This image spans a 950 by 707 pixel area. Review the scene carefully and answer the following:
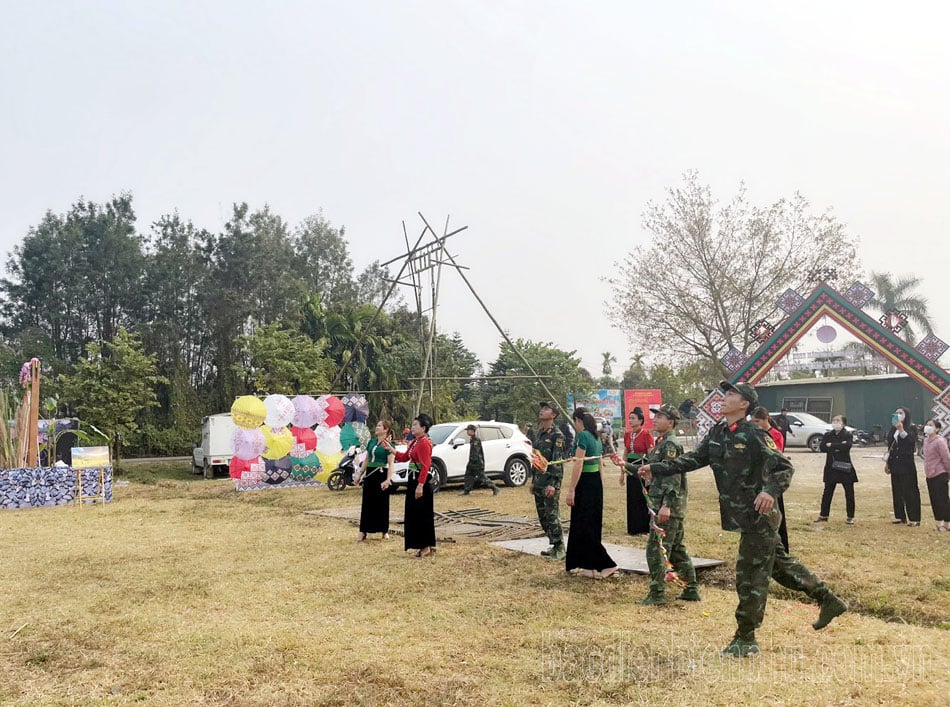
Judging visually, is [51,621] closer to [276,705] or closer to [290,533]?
[276,705]

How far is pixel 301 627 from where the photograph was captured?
545cm

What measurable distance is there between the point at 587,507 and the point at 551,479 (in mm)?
943

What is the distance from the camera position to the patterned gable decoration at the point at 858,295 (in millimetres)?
14086

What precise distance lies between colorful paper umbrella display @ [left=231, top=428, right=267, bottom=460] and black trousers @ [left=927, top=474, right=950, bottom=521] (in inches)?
492

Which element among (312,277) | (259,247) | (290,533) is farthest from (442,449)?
(312,277)

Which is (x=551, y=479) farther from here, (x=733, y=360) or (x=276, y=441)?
(x=276, y=441)

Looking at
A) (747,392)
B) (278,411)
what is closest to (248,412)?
(278,411)

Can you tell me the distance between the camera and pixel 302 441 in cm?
1706

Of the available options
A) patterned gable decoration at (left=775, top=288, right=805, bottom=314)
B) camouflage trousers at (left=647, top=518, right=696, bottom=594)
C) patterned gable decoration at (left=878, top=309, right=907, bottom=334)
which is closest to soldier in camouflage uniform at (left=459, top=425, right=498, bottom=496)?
patterned gable decoration at (left=775, top=288, right=805, bottom=314)

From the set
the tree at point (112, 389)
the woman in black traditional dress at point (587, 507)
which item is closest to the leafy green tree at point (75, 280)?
the tree at point (112, 389)

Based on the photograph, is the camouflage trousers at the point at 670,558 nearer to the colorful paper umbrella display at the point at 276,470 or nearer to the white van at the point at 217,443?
the colorful paper umbrella display at the point at 276,470

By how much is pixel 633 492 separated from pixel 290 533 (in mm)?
4509

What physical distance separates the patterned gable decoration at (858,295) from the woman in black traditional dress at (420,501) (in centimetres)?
959

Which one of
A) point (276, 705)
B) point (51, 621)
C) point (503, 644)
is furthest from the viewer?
point (51, 621)
